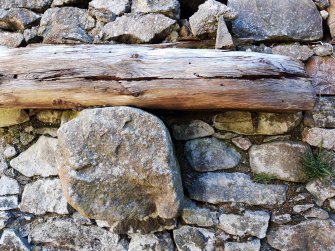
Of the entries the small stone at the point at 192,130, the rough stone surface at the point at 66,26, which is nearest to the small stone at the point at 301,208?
the small stone at the point at 192,130

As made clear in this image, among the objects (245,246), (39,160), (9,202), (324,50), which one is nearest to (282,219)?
(245,246)

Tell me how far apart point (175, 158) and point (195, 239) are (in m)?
0.37

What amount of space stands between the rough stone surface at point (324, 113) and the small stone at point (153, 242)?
83 cm

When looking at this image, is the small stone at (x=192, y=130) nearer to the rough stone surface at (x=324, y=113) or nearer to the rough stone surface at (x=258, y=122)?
the rough stone surface at (x=258, y=122)

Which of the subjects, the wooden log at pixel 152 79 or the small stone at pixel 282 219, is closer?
the wooden log at pixel 152 79

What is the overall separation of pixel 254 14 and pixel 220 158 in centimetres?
71

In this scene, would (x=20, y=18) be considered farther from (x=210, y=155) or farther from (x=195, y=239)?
(x=195, y=239)

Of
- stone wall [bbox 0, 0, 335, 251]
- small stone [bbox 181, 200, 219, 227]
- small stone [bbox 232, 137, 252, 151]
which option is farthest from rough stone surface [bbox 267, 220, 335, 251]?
small stone [bbox 232, 137, 252, 151]

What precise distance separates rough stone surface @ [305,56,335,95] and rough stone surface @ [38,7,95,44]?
1.08 metres

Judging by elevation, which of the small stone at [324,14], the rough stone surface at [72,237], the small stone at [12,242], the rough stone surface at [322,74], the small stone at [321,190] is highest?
the small stone at [324,14]

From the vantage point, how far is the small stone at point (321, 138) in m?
1.42

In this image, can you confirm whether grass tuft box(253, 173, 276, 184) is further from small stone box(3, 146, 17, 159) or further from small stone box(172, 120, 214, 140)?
small stone box(3, 146, 17, 159)

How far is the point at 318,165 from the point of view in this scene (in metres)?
1.38

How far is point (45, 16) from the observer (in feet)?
5.68
